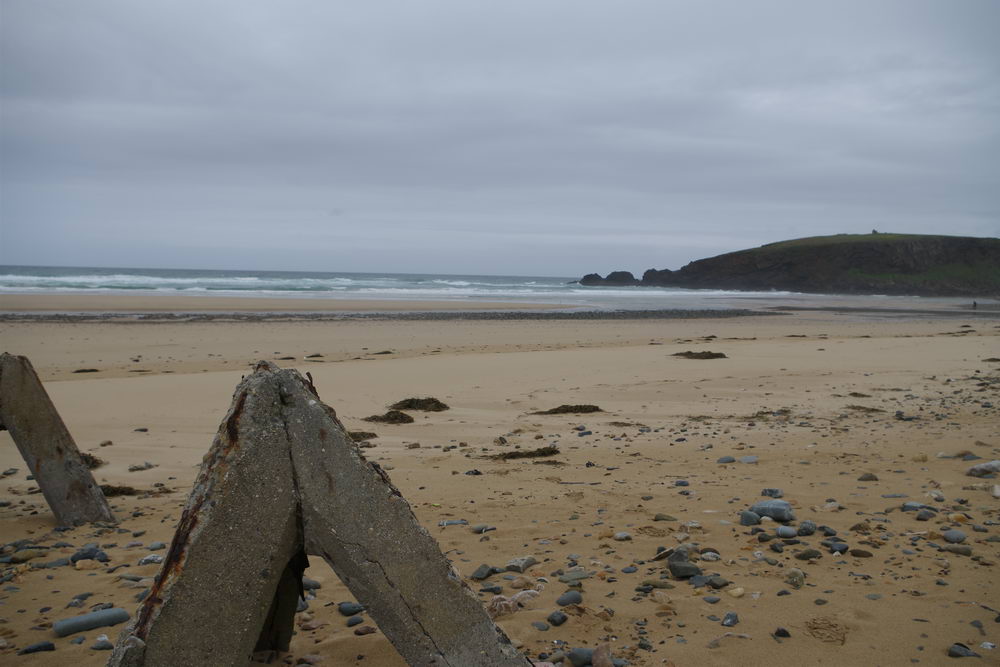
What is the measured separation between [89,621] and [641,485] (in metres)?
4.11

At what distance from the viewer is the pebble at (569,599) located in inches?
145

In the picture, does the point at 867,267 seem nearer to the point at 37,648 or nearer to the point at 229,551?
the point at 37,648

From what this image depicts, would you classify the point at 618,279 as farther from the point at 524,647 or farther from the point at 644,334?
the point at 524,647

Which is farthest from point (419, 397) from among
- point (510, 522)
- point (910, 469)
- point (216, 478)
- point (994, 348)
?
point (994, 348)

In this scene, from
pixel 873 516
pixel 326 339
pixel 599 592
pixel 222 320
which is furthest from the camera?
pixel 222 320

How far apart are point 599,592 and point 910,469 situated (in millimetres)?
3848

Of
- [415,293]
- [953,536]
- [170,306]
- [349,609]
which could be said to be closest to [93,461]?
[349,609]

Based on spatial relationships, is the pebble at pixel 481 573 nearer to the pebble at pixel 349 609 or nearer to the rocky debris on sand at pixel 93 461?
the pebble at pixel 349 609

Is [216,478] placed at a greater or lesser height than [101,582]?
greater

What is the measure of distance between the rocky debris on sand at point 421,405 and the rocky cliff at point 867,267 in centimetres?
7632

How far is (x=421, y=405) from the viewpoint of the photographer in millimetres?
10383

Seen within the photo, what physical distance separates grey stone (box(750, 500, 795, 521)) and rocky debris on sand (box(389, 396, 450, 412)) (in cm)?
588

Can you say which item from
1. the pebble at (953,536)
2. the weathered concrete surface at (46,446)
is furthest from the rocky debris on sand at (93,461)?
the pebble at (953,536)

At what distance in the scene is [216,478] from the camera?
2307 millimetres
